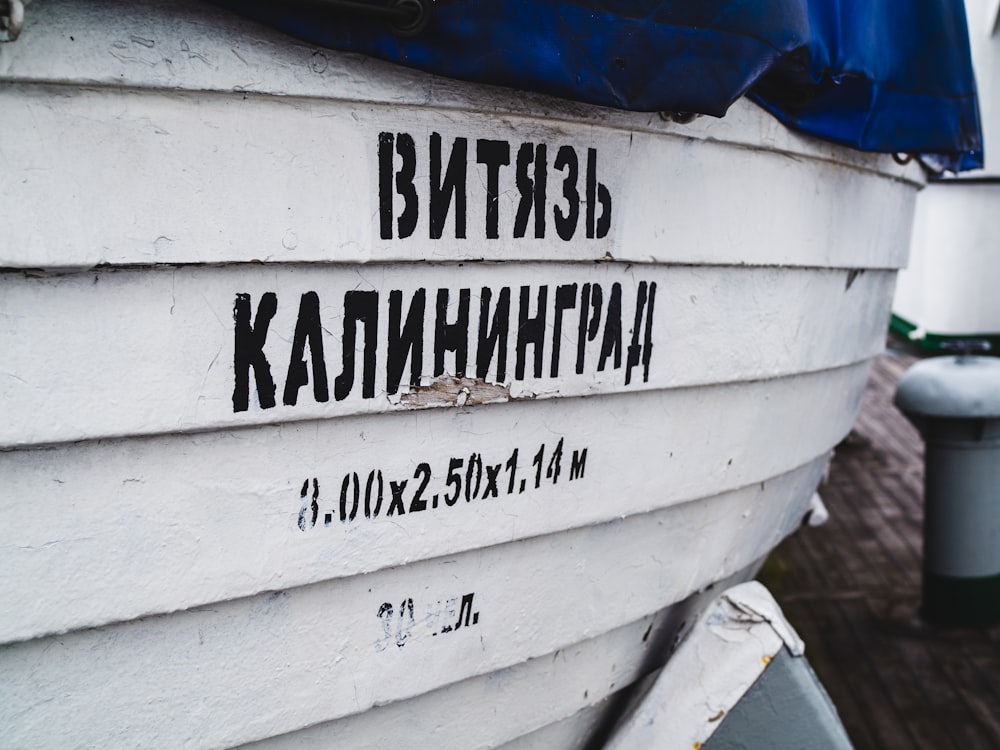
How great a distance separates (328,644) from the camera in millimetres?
1465

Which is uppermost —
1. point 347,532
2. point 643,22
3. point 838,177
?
point 643,22

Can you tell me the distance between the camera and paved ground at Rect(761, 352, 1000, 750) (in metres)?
3.08

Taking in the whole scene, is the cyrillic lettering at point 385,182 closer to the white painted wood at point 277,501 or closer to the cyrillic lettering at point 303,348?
the cyrillic lettering at point 303,348

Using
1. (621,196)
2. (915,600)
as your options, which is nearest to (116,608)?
(621,196)

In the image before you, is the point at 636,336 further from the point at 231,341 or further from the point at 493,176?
the point at 231,341

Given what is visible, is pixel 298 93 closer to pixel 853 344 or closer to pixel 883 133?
pixel 883 133

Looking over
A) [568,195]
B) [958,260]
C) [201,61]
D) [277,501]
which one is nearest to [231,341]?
[277,501]

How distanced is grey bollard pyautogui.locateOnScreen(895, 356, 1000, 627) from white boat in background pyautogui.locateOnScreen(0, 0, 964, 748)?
80.0 inches

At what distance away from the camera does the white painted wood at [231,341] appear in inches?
44.4

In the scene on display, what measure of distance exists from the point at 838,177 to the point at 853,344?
633 mm

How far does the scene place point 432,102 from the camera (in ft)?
4.29

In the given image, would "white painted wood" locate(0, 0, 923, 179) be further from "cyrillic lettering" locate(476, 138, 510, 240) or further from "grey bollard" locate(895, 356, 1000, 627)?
"grey bollard" locate(895, 356, 1000, 627)

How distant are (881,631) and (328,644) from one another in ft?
9.91

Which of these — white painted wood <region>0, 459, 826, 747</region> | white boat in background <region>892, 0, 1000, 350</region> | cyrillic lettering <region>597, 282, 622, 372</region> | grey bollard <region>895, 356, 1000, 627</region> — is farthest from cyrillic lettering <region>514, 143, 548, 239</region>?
white boat in background <region>892, 0, 1000, 350</region>
